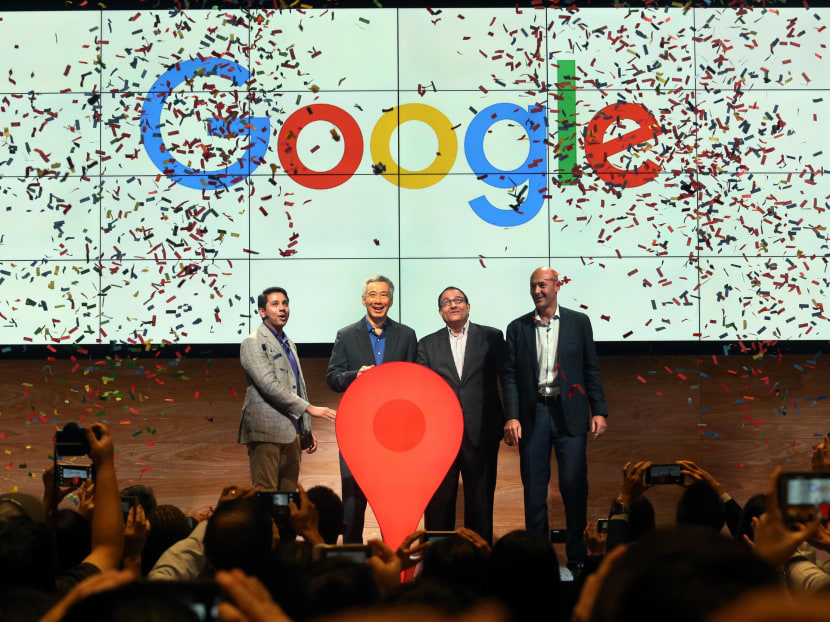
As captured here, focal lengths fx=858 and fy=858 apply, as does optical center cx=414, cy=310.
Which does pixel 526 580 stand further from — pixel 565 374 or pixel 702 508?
pixel 565 374

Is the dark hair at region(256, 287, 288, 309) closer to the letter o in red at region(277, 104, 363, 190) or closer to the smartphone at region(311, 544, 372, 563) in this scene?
the letter o in red at region(277, 104, 363, 190)

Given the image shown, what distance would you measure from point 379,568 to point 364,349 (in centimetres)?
294

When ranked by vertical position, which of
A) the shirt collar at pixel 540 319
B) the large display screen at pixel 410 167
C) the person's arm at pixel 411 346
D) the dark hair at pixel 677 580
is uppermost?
the large display screen at pixel 410 167

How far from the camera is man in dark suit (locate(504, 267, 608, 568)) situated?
441cm

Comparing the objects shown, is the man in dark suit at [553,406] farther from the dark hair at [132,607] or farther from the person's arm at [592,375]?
the dark hair at [132,607]

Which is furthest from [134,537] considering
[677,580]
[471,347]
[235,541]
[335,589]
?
[471,347]

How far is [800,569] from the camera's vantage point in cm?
191

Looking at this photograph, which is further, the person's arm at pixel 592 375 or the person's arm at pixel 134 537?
the person's arm at pixel 592 375

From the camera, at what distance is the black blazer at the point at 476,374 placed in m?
4.48

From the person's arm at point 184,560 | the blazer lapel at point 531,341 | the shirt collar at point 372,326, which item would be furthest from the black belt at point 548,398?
the person's arm at point 184,560

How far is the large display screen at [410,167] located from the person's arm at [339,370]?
0.28m

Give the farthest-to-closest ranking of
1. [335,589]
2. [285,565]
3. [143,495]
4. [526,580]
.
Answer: [143,495]
[285,565]
[526,580]
[335,589]

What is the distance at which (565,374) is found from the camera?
4.46 metres

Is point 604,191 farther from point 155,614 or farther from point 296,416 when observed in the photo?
point 155,614
